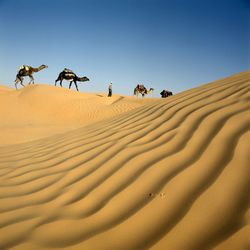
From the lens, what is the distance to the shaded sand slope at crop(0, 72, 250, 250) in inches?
60.4

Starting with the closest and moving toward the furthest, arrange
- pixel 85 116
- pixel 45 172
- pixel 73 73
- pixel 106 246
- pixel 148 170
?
pixel 106 246
pixel 148 170
pixel 45 172
pixel 85 116
pixel 73 73

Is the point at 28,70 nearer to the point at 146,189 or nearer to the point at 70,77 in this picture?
the point at 70,77

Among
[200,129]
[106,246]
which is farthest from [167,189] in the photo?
[200,129]

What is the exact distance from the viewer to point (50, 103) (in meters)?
13.9

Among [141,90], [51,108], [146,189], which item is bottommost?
[146,189]

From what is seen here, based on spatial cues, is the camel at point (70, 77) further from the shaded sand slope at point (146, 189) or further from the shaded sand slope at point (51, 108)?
the shaded sand slope at point (146, 189)

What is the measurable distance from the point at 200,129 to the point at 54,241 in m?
1.57

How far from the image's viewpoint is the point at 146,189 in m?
2.00

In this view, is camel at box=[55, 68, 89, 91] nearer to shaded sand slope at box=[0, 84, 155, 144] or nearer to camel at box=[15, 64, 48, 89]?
camel at box=[15, 64, 48, 89]

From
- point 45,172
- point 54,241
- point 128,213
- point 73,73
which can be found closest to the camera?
point 54,241

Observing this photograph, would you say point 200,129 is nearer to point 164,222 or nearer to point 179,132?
point 179,132

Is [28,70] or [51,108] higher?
[28,70]

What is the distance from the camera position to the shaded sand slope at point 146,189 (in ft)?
5.04

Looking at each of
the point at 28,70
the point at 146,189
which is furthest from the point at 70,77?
the point at 146,189
